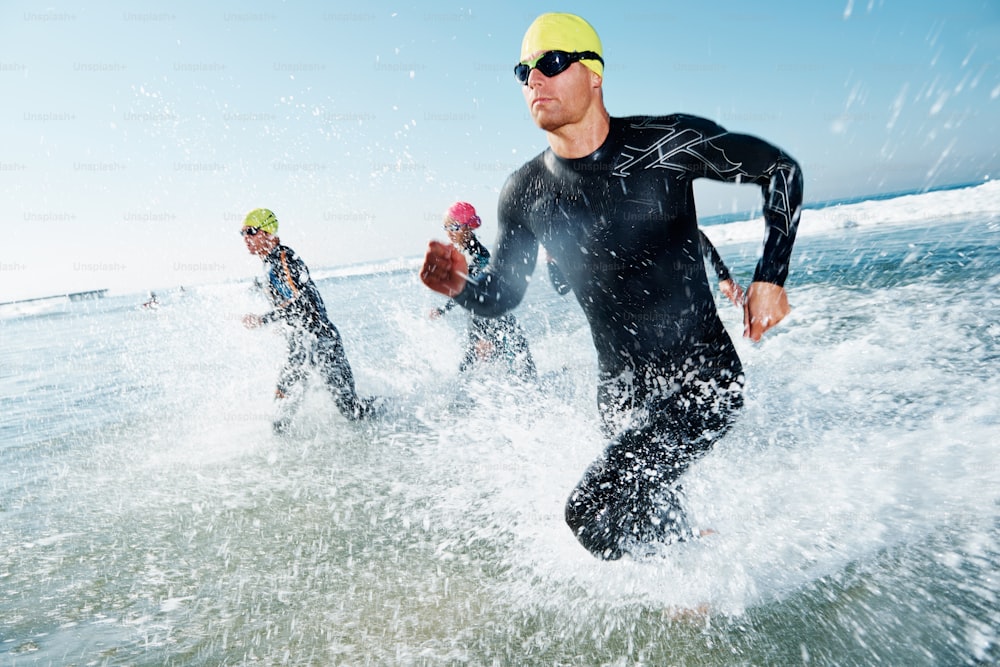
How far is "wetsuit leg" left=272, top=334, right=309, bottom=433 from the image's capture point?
578cm

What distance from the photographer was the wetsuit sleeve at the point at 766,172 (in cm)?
207

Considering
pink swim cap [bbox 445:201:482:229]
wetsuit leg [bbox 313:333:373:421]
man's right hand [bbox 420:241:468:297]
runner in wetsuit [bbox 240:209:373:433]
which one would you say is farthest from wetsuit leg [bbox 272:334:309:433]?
man's right hand [bbox 420:241:468:297]

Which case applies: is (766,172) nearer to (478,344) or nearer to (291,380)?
(478,344)

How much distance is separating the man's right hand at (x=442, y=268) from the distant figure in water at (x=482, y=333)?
3.82 metres

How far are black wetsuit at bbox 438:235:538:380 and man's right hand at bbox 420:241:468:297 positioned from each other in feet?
12.4

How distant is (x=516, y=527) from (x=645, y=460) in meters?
1.35

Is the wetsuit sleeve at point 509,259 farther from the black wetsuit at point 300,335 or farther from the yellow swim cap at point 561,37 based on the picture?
the black wetsuit at point 300,335

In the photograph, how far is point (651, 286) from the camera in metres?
2.20

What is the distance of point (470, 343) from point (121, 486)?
136 inches

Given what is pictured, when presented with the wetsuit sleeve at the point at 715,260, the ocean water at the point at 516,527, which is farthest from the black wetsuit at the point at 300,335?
the wetsuit sleeve at the point at 715,260

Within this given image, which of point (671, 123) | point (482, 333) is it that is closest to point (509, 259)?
point (671, 123)

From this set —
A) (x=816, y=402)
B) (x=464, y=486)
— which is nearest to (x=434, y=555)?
(x=464, y=486)

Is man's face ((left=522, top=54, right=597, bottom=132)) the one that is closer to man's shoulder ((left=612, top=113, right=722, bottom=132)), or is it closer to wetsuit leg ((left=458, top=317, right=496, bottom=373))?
man's shoulder ((left=612, top=113, right=722, bottom=132))

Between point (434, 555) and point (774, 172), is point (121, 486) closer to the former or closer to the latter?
point (434, 555)
